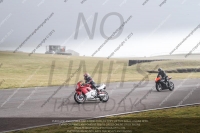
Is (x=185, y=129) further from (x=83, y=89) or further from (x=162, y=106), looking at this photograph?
(x=83, y=89)

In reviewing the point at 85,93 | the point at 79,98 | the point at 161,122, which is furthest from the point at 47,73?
the point at 161,122

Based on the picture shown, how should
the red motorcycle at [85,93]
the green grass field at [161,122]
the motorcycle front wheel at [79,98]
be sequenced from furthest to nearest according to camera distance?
the motorcycle front wheel at [79,98] → the red motorcycle at [85,93] → the green grass field at [161,122]

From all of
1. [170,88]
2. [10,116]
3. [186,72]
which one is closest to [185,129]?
[10,116]

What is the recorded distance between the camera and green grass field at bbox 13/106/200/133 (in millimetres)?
8312

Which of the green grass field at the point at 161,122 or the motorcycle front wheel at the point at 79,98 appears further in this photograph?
the motorcycle front wheel at the point at 79,98

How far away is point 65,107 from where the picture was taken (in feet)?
41.6

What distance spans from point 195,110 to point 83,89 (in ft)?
17.0

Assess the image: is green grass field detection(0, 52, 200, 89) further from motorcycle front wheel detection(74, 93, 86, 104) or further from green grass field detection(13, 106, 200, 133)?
green grass field detection(13, 106, 200, 133)

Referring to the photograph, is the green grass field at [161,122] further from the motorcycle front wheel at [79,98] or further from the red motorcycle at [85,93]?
the motorcycle front wheel at [79,98]

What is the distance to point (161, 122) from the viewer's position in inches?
363

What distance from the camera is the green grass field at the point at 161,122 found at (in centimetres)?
831

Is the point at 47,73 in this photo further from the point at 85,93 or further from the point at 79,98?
the point at 85,93

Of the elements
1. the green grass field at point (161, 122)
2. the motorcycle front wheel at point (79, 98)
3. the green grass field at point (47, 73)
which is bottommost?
the green grass field at point (161, 122)

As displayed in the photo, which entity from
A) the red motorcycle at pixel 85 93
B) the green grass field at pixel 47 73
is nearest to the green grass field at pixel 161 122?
the red motorcycle at pixel 85 93
